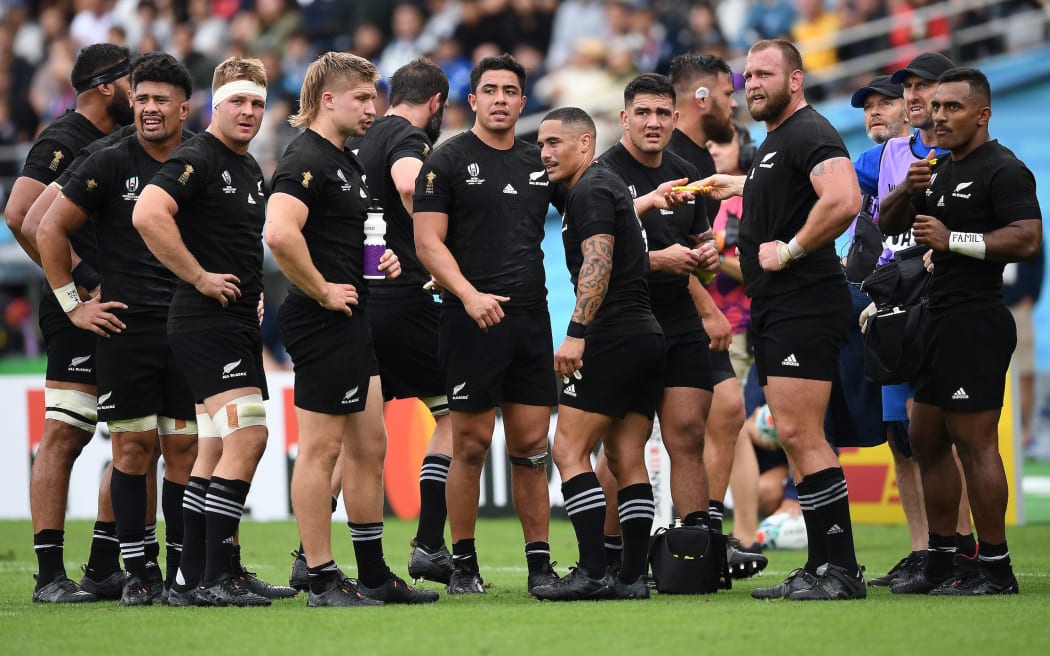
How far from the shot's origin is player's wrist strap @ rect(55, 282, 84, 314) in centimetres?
793

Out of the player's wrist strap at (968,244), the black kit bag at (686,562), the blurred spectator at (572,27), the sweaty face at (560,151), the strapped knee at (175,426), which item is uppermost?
the blurred spectator at (572,27)

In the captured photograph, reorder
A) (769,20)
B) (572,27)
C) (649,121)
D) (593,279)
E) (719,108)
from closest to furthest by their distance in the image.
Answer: (593,279)
(649,121)
(719,108)
(769,20)
(572,27)

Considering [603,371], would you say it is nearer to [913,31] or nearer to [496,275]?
[496,275]

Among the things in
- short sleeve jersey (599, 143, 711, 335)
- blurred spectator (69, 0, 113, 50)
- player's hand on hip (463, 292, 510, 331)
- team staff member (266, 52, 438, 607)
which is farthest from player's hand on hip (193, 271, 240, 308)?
blurred spectator (69, 0, 113, 50)

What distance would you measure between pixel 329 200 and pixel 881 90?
357cm

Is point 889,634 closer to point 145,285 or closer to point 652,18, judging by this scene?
point 145,285

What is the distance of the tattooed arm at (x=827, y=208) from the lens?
7035mm

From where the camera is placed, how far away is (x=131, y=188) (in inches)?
308

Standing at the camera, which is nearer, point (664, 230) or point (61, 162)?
point (664, 230)

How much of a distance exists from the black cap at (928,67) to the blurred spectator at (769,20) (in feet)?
31.4

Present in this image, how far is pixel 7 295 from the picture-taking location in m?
20.6

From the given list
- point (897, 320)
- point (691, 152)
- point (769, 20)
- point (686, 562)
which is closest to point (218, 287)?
point (686, 562)

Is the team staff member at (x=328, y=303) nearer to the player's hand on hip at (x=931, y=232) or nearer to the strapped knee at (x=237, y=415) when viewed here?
the strapped knee at (x=237, y=415)

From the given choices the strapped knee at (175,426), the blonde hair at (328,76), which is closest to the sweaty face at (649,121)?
the blonde hair at (328,76)
